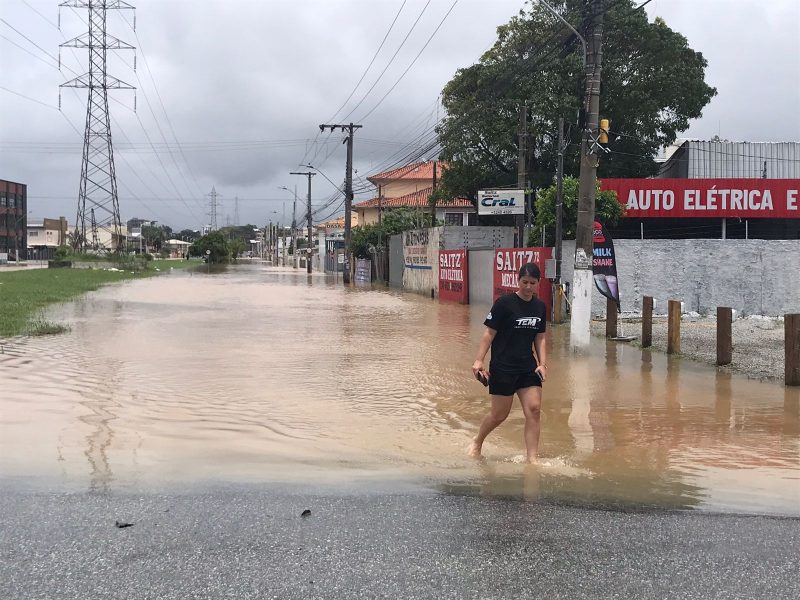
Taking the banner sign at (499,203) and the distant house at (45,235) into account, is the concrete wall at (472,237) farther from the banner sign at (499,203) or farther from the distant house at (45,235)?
the distant house at (45,235)

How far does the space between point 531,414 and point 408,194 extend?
207 feet

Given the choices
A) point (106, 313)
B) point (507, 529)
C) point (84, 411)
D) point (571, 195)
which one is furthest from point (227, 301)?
point (507, 529)

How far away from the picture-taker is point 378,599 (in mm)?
3748

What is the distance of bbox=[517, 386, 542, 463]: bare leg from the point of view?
6328 millimetres

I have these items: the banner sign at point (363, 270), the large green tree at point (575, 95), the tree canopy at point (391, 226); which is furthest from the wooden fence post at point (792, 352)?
the banner sign at point (363, 270)

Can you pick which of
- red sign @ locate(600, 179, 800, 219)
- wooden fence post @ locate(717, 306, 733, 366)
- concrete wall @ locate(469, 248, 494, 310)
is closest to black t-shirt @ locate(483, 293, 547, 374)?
wooden fence post @ locate(717, 306, 733, 366)

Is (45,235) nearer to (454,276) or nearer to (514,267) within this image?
(454,276)

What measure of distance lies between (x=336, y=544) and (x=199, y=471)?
2.12 m

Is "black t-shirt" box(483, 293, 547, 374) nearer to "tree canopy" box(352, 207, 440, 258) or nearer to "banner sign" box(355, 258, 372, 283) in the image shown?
"tree canopy" box(352, 207, 440, 258)

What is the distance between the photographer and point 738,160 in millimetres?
33781

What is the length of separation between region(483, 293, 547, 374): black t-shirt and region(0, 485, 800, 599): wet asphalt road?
1.35m

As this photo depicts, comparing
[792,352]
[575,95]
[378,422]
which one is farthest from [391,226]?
[378,422]

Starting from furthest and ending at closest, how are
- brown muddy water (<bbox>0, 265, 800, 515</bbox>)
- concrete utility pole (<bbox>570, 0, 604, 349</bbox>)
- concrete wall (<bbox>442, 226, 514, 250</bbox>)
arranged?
concrete wall (<bbox>442, 226, 514, 250</bbox>), concrete utility pole (<bbox>570, 0, 604, 349</bbox>), brown muddy water (<bbox>0, 265, 800, 515</bbox>)

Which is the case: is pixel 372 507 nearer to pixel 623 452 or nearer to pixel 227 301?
pixel 623 452
